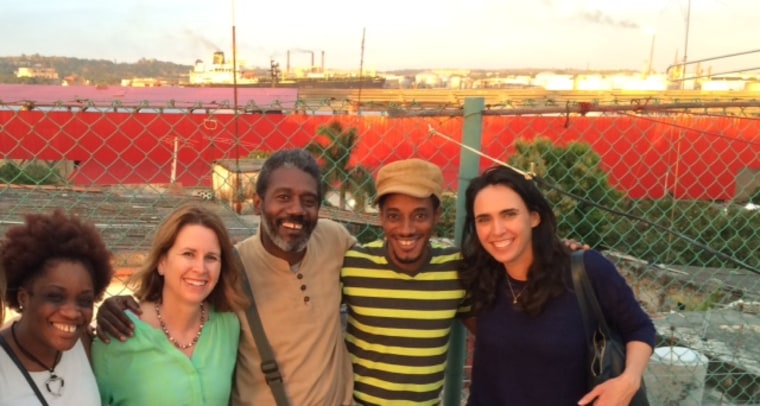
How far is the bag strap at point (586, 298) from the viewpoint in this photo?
7.03 feet

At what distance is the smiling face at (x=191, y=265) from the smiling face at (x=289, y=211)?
0.66ft

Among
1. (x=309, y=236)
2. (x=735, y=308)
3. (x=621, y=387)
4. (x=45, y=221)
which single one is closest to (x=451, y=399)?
(x=621, y=387)

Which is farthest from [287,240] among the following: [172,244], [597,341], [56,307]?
[597,341]

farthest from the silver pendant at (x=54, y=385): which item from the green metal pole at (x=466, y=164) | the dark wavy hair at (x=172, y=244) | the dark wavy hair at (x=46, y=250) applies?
the green metal pole at (x=466, y=164)

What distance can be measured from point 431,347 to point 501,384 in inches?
10.8

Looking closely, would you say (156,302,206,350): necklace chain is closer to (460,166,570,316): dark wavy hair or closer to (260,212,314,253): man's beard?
(260,212,314,253): man's beard

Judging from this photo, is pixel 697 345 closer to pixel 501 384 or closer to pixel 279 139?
pixel 501 384

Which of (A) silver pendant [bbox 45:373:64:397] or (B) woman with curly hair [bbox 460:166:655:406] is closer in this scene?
(A) silver pendant [bbox 45:373:64:397]

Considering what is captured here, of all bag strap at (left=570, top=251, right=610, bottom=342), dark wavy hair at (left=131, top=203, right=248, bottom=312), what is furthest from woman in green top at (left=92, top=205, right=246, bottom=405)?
bag strap at (left=570, top=251, right=610, bottom=342)

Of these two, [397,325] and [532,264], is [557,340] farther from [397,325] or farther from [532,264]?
[397,325]

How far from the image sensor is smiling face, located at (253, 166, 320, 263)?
2.17 metres

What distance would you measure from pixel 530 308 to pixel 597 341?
24 cm

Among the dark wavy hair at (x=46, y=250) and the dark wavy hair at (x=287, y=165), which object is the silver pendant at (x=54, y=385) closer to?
the dark wavy hair at (x=46, y=250)

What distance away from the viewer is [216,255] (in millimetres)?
2074
